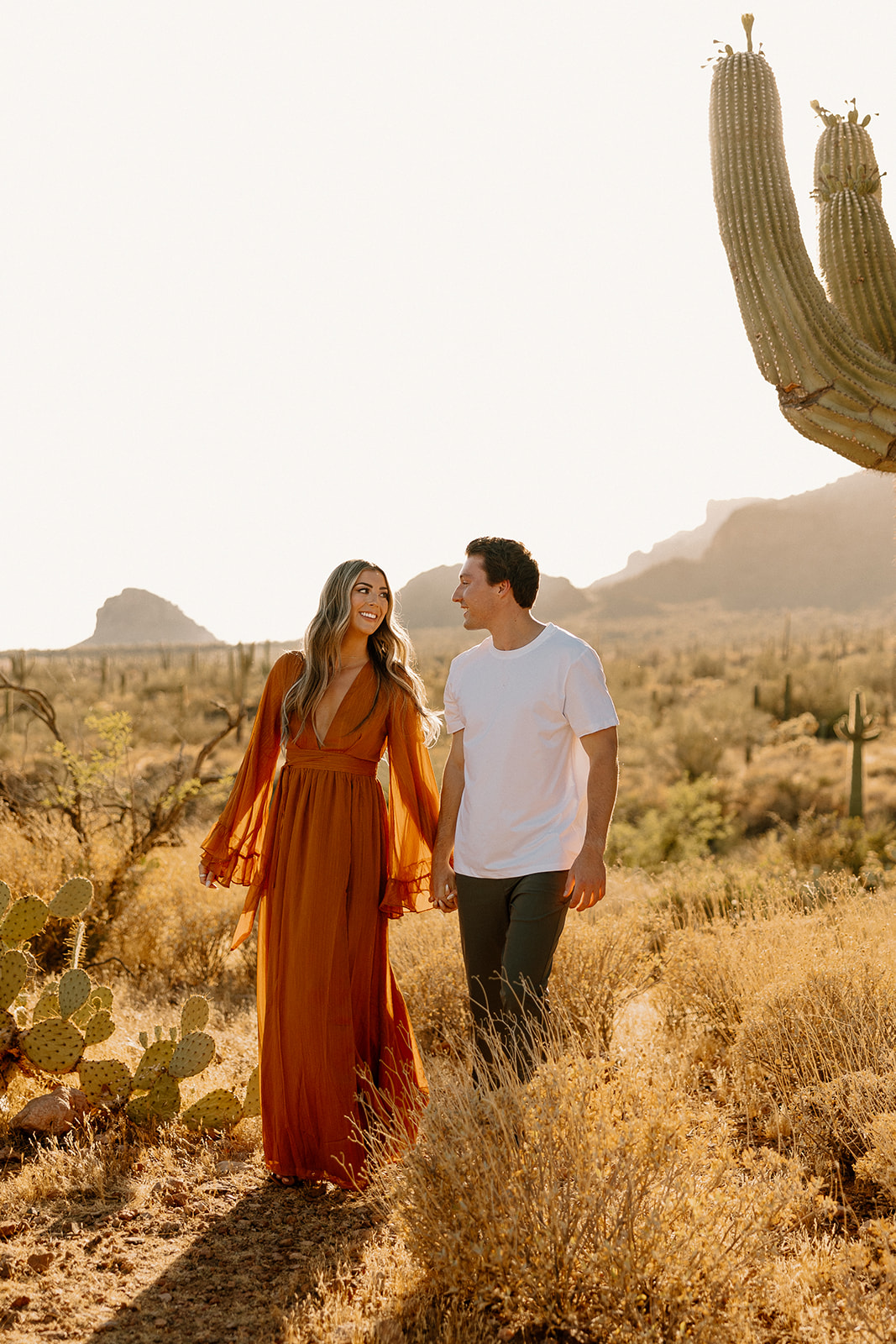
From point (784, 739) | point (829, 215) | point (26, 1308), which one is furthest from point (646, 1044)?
point (784, 739)

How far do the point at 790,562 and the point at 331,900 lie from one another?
304 feet

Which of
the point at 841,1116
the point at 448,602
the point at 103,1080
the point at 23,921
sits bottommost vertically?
the point at 841,1116

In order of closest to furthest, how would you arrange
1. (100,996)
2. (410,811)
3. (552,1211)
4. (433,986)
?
(552,1211) < (410,811) < (100,996) < (433,986)

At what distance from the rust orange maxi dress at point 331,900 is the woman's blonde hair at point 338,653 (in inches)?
2.5

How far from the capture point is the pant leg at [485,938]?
3.49 meters

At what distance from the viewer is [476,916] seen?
11.6 feet

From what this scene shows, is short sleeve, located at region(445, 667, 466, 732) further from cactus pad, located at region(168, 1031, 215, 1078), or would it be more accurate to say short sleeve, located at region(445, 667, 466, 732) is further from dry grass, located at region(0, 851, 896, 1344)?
cactus pad, located at region(168, 1031, 215, 1078)

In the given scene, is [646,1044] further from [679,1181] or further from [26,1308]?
[26,1308]

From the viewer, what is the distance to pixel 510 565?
3.60 metres

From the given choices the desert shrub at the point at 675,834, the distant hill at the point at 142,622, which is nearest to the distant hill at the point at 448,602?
the distant hill at the point at 142,622

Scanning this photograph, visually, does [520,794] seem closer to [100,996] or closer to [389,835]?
[389,835]

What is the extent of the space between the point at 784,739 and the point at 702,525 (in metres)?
138

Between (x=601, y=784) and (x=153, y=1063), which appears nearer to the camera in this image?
(x=601, y=784)

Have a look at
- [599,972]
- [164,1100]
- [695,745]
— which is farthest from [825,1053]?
[695,745]
